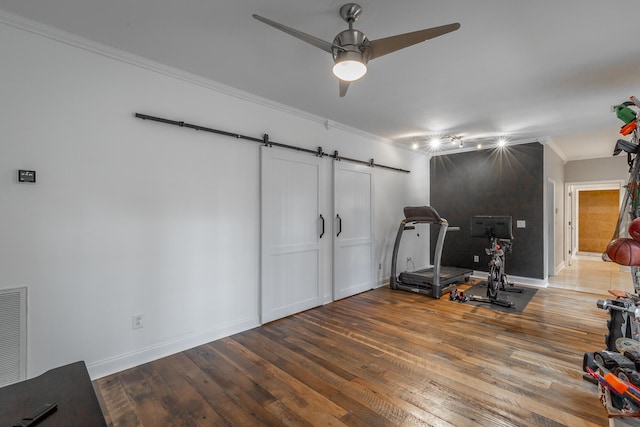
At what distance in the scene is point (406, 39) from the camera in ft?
6.07

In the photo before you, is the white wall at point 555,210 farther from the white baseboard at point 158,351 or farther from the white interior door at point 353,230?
the white baseboard at point 158,351

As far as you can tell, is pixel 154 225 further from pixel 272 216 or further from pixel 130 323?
pixel 272 216

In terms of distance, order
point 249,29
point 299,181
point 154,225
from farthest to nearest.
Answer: point 299,181 < point 154,225 < point 249,29

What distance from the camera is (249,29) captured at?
2.26 meters

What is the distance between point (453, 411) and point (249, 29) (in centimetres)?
311

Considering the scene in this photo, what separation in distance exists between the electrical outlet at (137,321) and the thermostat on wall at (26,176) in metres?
1.34

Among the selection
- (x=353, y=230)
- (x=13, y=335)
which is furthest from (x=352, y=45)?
(x=353, y=230)

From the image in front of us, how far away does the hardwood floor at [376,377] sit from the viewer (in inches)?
79.0

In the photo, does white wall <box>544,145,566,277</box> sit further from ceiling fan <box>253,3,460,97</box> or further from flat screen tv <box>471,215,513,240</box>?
ceiling fan <box>253,3,460,97</box>

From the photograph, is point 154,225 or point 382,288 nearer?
point 154,225


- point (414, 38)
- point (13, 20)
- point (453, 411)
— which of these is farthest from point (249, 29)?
point (453, 411)

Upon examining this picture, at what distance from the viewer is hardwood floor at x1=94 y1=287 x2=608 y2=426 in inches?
79.0

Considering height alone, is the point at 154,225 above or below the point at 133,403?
above

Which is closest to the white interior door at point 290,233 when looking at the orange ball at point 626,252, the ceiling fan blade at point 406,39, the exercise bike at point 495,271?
the ceiling fan blade at point 406,39
